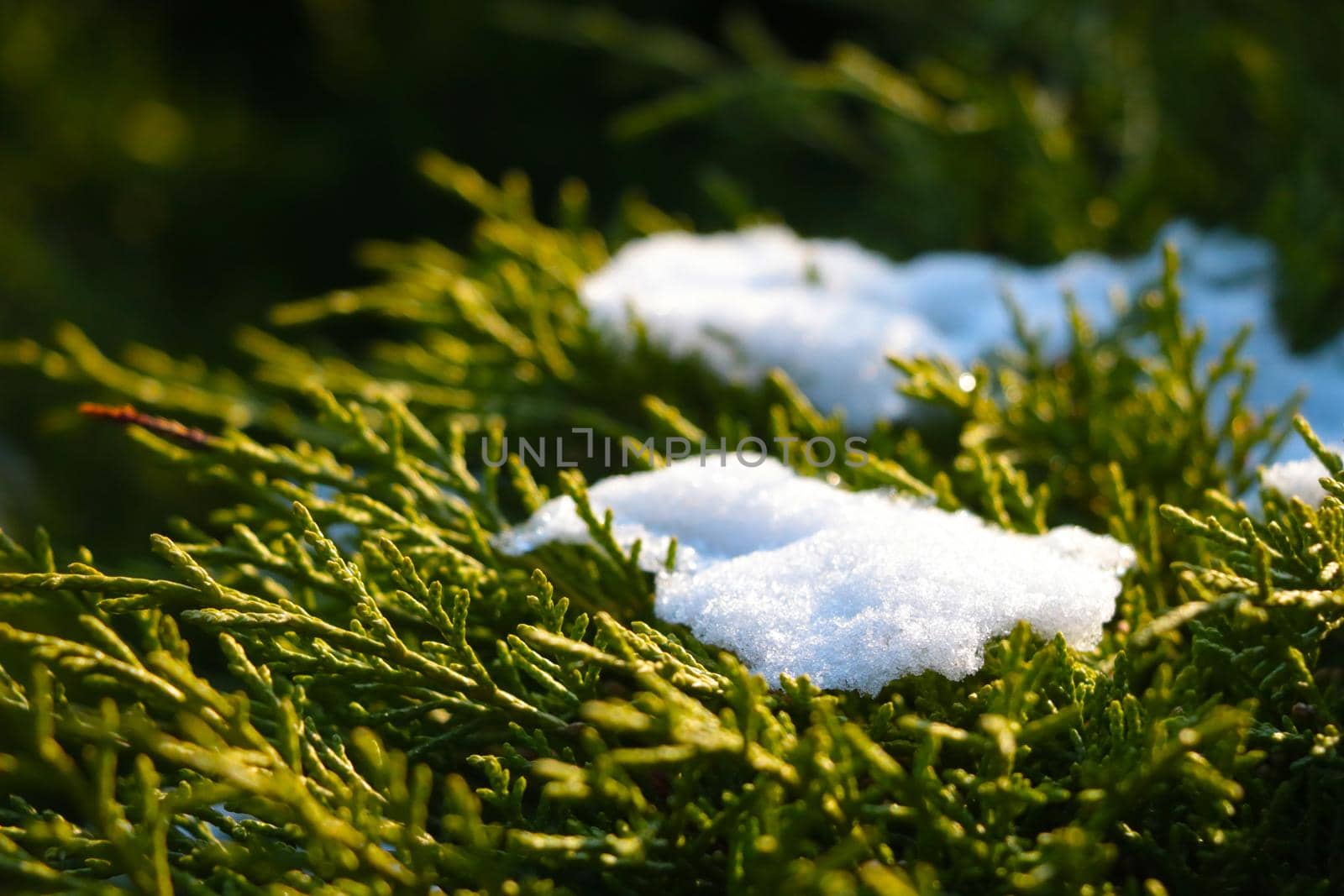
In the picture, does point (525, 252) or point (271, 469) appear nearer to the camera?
point (271, 469)

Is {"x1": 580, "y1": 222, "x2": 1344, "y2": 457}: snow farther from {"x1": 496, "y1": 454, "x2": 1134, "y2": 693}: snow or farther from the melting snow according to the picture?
{"x1": 496, "y1": 454, "x2": 1134, "y2": 693}: snow

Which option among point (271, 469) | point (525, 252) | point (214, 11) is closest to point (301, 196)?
point (214, 11)

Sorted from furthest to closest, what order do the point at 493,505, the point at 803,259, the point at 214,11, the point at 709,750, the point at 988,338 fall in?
1. the point at 214,11
2. the point at 803,259
3. the point at 988,338
4. the point at 493,505
5. the point at 709,750

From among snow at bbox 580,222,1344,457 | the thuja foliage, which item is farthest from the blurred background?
the thuja foliage

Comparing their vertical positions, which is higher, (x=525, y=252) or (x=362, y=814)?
(x=525, y=252)

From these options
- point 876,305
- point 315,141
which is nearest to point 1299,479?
point 876,305

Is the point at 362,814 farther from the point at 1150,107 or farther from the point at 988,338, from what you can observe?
the point at 1150,107
